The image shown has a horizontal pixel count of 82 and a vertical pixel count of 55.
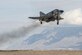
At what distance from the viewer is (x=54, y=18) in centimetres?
19838

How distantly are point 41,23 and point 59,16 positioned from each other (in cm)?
968

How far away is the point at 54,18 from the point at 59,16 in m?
2.66

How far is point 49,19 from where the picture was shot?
198 m

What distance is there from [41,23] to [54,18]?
7.02m

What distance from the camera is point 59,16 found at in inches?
7795

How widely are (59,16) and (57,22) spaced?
820 centimetres

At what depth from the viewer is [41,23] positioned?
199875mm

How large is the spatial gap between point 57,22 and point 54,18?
822 cm

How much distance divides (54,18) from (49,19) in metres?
2.68

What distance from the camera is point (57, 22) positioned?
190 m

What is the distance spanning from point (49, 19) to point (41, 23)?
16.3 feet
